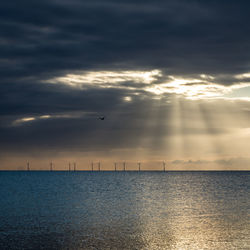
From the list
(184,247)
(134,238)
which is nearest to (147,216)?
(134,238)

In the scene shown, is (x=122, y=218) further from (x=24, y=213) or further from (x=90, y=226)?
(x=24, y=213)

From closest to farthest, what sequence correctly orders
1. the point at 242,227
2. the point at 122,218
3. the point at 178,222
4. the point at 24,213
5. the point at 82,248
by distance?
the point at 82,248
the point at 242,227
the point at 178,222
the point at 122,218
the point at 24,213

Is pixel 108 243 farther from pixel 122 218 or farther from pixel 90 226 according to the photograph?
pixel 122 218

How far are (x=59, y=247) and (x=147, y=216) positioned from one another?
31.2 metres

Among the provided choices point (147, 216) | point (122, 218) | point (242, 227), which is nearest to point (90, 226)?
point (122, 218)

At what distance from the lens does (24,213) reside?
8344 cm

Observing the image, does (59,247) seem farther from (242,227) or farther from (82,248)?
(242,227)

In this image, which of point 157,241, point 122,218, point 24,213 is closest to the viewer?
point 157,241

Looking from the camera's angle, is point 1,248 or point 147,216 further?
point 147,216

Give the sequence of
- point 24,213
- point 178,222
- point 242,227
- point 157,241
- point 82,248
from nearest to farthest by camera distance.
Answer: point 82,248
point 157,241
point 242,227
point 178,222
point 24,213

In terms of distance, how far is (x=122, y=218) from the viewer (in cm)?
7362

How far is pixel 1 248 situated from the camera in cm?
4762

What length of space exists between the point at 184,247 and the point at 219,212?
124 feet

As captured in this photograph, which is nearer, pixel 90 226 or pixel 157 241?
pixel 157 241
